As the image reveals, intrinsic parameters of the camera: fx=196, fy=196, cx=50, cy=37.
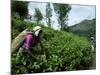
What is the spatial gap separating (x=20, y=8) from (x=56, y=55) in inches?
21.2

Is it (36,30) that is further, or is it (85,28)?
(85,28)

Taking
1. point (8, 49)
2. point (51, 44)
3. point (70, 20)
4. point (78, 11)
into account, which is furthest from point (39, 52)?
point (78, 11)

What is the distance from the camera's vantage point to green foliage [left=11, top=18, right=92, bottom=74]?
67.6 inches

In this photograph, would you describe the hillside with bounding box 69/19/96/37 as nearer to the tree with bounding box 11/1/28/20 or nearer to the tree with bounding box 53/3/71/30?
the tree with bounding box 53/3/71/30

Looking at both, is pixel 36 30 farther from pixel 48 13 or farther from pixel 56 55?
pixel 56 55

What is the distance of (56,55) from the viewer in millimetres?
1817

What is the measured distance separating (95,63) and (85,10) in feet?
1.74

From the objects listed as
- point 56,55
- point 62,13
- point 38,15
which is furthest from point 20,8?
point 56,55

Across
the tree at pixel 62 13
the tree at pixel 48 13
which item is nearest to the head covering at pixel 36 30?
the tree at pixel 48 13

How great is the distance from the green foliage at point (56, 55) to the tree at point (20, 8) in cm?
11

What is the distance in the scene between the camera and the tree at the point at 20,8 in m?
1.70

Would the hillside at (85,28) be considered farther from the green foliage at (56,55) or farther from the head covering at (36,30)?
the head covering at (36,30)

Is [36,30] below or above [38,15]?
below

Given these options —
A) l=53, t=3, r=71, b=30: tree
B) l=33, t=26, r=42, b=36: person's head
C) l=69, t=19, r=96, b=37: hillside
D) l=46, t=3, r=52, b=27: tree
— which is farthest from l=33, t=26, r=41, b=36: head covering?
l=69, t=19, r=96, b=37: hillside
